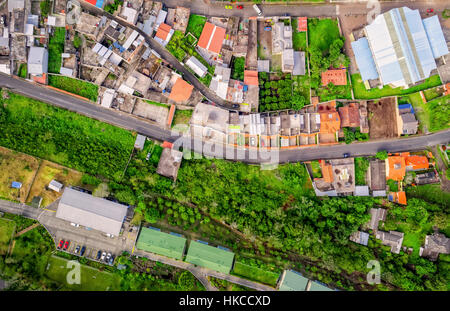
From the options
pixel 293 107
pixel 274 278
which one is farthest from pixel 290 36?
pixel 274 278

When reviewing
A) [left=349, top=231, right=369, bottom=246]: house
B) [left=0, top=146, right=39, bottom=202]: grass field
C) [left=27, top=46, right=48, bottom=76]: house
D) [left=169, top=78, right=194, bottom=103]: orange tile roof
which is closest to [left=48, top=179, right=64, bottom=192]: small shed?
[left=0, top=146, right=39, bottom=202]: grass field

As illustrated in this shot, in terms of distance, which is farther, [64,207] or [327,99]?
[327,99]

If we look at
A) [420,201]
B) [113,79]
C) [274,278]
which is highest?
[113,79]

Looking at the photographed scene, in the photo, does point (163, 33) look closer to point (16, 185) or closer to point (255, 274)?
point (16, 185)

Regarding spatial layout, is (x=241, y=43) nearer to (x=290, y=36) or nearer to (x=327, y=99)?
(x=290, y=36)

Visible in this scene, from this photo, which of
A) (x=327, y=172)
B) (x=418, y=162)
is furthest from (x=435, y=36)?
(x=327, y=172)
